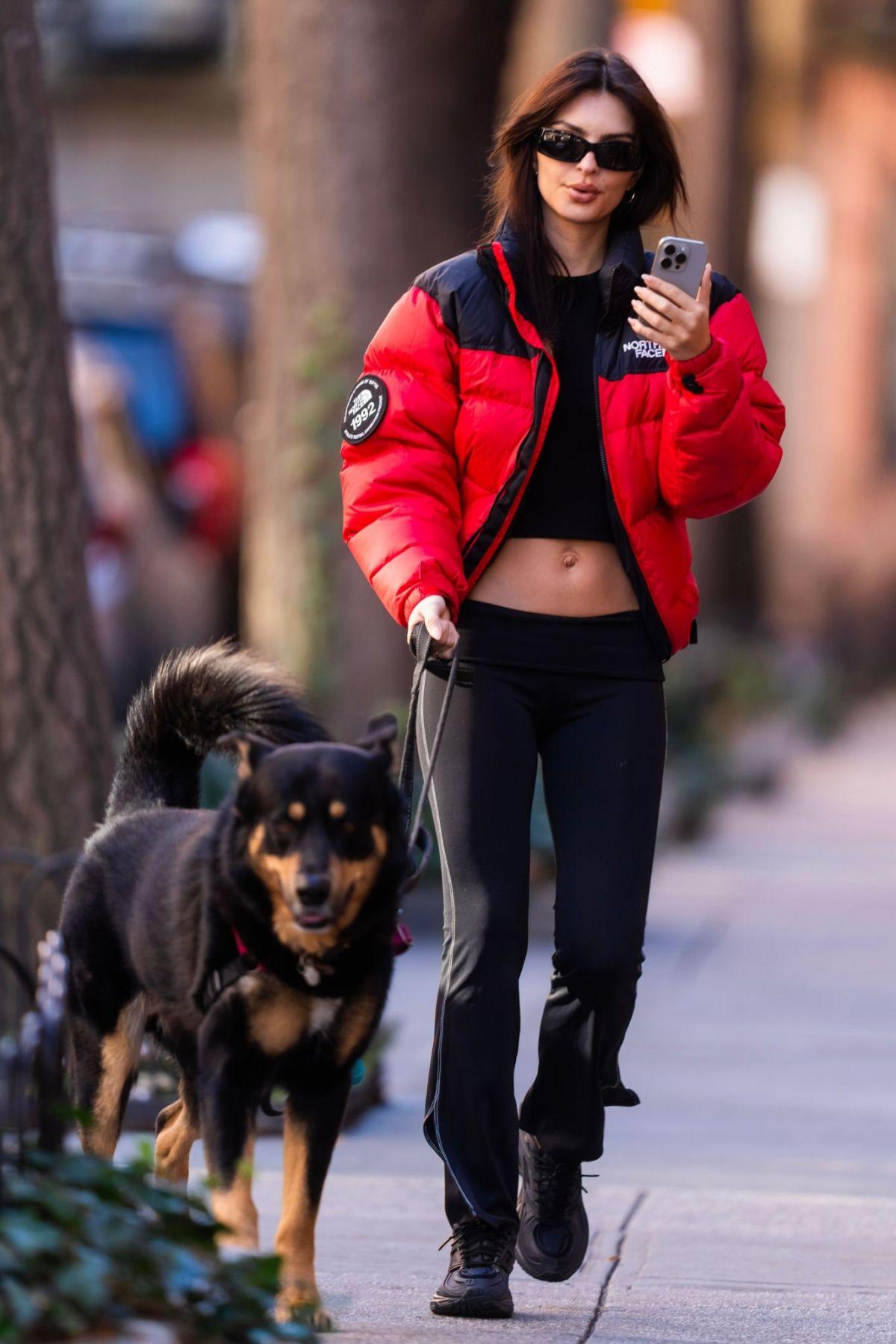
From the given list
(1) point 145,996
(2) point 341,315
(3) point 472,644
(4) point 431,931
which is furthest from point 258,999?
(2) point 341,315

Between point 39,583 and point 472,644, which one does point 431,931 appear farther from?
point 472,644

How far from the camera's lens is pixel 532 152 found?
4.52m

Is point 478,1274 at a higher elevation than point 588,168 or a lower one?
lower

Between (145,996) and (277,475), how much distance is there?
6.48 metres

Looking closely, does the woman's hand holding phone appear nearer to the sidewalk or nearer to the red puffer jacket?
the red puffer jacket

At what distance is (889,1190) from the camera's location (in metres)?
6.00

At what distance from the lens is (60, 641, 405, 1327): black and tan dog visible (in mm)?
3791

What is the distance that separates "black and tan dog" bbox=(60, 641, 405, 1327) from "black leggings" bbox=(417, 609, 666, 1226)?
0.35m

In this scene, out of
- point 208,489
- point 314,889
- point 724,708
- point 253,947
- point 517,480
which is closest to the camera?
point 314,889

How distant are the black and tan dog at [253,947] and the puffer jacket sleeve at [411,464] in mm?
361


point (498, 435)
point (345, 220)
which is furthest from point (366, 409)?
point (345, 220)

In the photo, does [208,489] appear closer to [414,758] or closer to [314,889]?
[414,758]

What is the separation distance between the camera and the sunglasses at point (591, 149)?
439 centimetres

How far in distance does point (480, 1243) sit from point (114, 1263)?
1.32m
